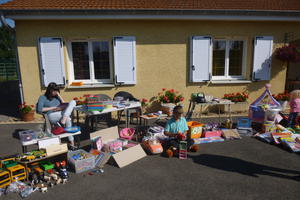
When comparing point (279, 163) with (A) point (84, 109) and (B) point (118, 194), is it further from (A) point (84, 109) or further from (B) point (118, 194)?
(A) point (84, 109)

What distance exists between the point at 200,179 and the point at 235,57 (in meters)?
5.52

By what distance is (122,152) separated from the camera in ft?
12.1

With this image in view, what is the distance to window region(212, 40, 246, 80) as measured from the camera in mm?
7355

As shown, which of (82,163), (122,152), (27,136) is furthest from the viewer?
(122,152)

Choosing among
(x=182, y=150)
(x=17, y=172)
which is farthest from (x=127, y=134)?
(x=17, y=172)

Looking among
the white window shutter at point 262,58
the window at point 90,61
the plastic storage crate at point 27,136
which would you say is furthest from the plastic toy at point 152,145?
the white window shutter at point 262,58

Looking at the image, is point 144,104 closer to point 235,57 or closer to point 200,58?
point 200,58

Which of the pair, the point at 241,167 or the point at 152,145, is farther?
the point at 152,145

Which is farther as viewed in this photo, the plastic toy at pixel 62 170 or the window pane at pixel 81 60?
the window pane at pixel 81 60

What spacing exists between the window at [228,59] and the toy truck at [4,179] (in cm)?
634

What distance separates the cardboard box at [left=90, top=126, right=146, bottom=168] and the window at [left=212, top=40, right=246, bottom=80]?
450cm

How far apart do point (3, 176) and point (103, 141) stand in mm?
1679

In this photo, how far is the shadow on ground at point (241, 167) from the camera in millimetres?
3297

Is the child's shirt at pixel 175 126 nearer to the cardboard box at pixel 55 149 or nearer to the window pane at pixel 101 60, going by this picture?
the cardboard box at pixel 55 149
